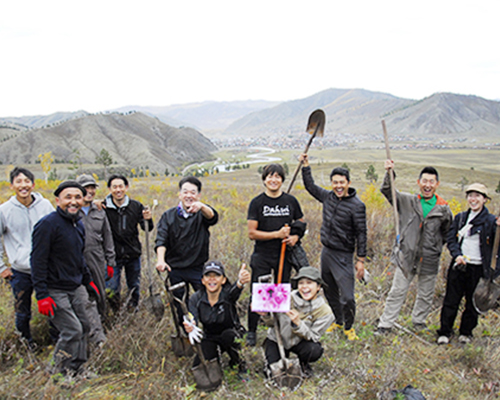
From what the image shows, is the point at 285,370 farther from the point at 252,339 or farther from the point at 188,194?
the point at 188,194

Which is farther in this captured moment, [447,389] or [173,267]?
[173,267]

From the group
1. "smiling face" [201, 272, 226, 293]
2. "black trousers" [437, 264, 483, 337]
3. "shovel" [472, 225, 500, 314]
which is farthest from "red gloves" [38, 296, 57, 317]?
"shovel" [472, 225, 500, 314]

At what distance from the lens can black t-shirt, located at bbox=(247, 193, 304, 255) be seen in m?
3.53

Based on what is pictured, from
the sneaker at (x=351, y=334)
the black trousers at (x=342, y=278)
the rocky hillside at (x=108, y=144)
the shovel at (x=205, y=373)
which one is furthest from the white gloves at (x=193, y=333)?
the rocky hillside at (x=108, y=144)

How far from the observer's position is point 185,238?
3.52 meters

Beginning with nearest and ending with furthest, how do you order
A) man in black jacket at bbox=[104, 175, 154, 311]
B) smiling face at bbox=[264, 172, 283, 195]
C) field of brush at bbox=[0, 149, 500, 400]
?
field of brush at bbox=[0, 149, 500, 400], smiling face at bbox=[264, 172, 283, 195], man in black jacket at bbox=[104, 175, 154, 311]

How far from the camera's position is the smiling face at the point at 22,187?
3328mm

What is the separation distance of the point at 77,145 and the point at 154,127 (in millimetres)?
40128

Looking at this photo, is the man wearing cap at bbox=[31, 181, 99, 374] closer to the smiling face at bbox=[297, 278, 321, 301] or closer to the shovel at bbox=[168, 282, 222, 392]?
the shovel at bbox=[168, 282, 222, 392]

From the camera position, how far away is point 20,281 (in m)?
3.38

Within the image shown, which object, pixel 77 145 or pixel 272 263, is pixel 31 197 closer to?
pixel 272 263

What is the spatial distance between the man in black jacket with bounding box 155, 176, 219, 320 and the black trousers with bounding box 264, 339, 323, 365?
990mm

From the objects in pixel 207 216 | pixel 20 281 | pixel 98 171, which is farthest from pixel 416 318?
pixel 98 171

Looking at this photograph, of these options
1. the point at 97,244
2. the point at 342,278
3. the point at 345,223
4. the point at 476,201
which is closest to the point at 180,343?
the point at 97,244
